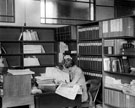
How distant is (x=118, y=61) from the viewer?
473cm

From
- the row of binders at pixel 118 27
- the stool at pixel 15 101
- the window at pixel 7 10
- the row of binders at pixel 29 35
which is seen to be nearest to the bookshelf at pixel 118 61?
the row of binders at pixel 118 27

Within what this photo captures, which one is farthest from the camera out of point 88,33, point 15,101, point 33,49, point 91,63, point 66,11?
point 66,11

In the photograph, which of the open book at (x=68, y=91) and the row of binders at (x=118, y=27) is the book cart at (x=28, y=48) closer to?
the row of binders at (x=118, y=27)

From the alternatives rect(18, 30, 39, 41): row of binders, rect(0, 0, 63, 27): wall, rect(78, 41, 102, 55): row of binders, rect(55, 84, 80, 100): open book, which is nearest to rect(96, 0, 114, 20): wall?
rect(0, 0, 63, 27): wall

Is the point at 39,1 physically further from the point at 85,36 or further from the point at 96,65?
the point at 96,65

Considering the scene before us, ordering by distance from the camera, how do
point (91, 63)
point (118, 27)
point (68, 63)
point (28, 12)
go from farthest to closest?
point (28, 12)
point (91, 63)
point (68, 63)
point (118, 27)

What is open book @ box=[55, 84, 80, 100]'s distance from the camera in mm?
3346

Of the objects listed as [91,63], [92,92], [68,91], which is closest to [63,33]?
[91,63]

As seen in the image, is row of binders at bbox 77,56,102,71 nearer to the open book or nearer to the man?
the man

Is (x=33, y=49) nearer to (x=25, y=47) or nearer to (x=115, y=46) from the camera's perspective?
(x=25, y=47)

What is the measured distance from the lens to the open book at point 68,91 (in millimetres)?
3346

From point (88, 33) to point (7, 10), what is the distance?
2564mm

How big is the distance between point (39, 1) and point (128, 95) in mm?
3987

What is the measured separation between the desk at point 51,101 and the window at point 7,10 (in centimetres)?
393
